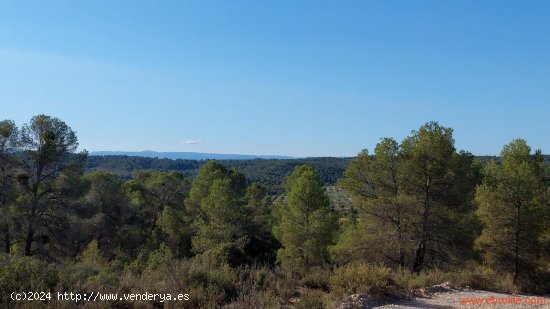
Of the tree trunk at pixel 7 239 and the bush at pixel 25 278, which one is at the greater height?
the bush at pixel 25 278

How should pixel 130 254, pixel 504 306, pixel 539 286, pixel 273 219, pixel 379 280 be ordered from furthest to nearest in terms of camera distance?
1. pixel 273 219
2. pixel 130 254
3. pixel 539 286
4. pixel 379 280
5. pixel 504 306

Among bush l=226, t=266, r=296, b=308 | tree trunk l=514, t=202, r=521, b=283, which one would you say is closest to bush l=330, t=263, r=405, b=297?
bush l=226, t=266, r=296, b=308

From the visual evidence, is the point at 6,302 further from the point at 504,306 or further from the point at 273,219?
Answer: the point at 273,219

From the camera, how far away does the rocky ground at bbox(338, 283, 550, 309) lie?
8.47 metres

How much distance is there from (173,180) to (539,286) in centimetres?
2745

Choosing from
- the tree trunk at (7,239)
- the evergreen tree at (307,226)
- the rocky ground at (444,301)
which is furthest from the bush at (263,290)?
the tree trunk at (7,239)

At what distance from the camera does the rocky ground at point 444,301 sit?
8469 mm

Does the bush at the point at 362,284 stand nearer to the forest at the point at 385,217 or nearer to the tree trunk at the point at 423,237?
the forest at the point at 385,217

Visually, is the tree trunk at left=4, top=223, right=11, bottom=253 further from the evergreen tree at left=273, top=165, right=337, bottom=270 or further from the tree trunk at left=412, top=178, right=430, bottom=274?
the tree trunk at left=412, top=178, right=430, bottom=274

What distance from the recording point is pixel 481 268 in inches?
628

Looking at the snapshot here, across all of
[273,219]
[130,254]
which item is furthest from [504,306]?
[273,219]

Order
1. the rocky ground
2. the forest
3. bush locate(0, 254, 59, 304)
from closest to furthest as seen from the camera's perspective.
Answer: bush locate(0, 254, 59, 304) < the rocky ground < the forest

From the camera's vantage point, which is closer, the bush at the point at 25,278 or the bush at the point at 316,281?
the bush at the point at 25,278

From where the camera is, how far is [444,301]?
30.0 ft
